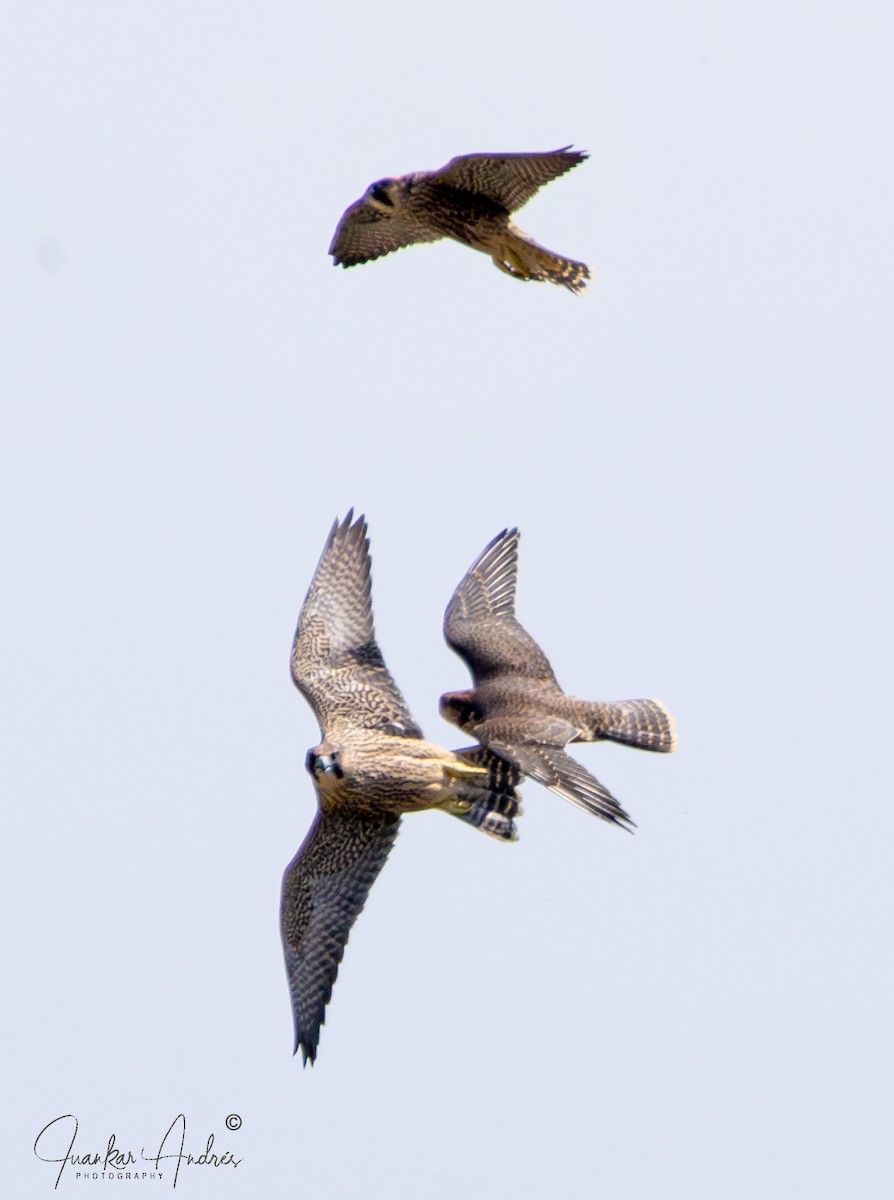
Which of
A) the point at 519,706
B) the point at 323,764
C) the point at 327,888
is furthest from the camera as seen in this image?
the point at 519,706

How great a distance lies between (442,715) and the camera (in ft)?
40.1

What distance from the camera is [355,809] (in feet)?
35.6

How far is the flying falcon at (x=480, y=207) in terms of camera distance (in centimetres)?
1098

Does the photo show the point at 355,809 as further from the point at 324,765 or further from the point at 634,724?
the point at 634,724

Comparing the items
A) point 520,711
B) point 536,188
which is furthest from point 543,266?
point 520,711

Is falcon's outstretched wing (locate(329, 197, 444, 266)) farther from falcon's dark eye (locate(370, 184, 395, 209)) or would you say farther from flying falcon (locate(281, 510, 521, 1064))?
flying falcon (locate(281, 510, 521, 1064))

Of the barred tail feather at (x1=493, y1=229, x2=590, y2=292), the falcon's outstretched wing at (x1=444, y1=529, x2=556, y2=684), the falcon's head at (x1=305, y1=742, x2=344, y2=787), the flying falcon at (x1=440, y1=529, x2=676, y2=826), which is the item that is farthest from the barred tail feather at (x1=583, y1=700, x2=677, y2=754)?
the barred tail feather at (x1=493, y1=229, x2=590, y2=292)

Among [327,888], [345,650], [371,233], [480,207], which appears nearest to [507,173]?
[480,207]

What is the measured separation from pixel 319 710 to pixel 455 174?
2.77 m

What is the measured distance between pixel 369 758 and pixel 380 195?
3109 mm

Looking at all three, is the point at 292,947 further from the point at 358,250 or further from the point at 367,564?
the point at 358,250

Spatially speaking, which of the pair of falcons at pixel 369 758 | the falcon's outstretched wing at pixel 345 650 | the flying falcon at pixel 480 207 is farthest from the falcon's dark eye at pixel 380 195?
the pair of falcons at pixel 369 758

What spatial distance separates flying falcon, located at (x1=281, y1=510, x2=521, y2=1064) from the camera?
10742mm

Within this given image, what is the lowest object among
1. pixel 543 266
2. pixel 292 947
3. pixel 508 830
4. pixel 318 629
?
pixel 292 947
